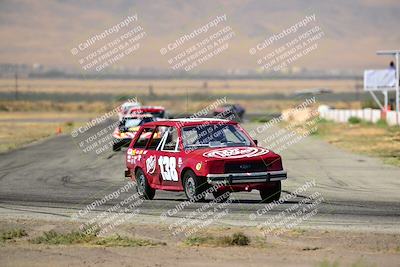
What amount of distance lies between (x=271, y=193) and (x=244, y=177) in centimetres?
101

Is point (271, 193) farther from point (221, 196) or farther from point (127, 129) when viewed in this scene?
point (127, 129)

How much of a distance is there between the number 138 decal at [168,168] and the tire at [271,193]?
1542 millimetres

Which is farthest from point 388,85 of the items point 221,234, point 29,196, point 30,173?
point 221,234

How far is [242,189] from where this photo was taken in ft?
51.5

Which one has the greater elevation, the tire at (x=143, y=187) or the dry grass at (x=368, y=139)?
the tire at (x=143, y=187)

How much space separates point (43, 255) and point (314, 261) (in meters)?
3.13

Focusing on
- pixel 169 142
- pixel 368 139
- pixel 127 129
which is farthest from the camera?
pixel 368 139

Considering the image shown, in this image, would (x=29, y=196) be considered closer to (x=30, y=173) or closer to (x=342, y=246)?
(x=30, y=173)

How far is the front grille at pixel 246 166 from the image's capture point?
15617 millimetres

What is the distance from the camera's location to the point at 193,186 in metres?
15.9

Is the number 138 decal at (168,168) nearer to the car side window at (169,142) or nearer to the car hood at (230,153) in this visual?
the car side window at (169,142)

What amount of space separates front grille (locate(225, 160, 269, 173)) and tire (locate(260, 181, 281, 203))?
490 millimetres

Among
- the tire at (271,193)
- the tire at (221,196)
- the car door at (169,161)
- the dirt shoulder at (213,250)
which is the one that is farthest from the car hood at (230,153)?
the dirt shoulder at (213,250)

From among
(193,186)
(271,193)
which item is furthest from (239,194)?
(193,186)
